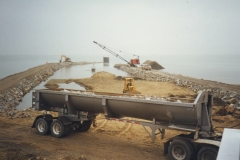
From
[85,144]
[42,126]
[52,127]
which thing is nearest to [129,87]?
[42,126]

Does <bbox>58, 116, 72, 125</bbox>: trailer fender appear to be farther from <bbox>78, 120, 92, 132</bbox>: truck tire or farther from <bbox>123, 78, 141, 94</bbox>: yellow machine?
<bbox>123, 78, 141, 94</bbox>: yellow machine

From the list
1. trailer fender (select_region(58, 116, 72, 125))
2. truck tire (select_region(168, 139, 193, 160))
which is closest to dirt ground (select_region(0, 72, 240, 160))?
truck tire (select_region(168, 139, 193, 160))

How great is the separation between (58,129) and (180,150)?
6.18 metres

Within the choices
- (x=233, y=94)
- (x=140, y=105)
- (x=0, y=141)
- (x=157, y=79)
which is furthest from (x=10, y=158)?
(x=157, y=79)

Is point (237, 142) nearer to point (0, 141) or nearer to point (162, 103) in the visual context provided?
point (162, 103)

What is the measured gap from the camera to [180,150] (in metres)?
8.84

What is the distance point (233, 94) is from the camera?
25.5 meters

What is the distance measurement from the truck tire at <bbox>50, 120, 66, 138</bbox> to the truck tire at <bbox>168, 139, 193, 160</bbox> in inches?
212

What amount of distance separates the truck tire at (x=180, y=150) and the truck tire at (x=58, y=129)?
5.40m

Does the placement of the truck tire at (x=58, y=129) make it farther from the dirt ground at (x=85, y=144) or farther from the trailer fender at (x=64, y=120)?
the dirt ground at (x=85, y=144)

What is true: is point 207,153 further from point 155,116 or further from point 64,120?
point 64,120

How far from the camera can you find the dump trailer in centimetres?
858

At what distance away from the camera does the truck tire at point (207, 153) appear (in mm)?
8055

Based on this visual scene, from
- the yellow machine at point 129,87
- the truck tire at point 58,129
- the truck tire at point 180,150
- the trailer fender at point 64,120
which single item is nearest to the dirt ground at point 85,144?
the truck tire at point 58,129
